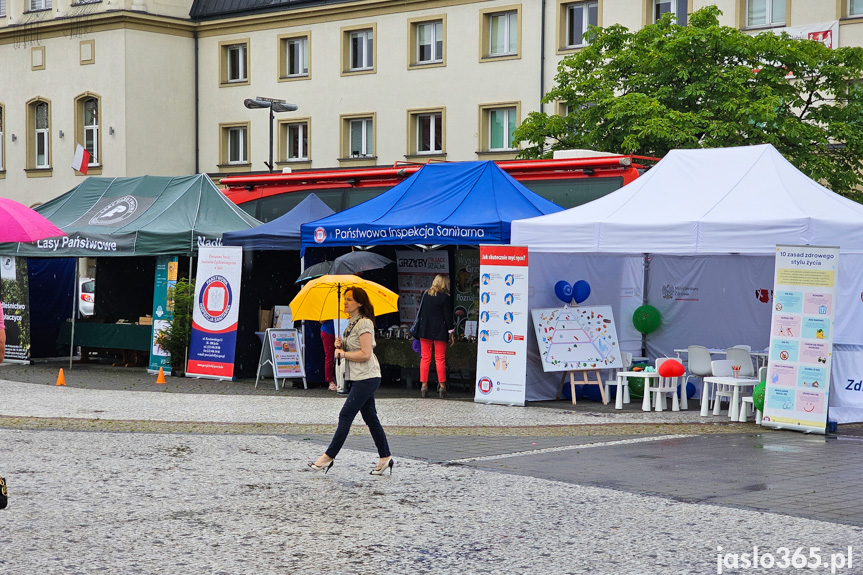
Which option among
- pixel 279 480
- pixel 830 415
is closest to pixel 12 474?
pixel 279 480

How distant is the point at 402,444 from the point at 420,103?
2815 cm

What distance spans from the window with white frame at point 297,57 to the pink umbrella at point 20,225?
25342mm

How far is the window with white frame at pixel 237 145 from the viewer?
43.6 meters

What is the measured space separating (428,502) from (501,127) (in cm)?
2976

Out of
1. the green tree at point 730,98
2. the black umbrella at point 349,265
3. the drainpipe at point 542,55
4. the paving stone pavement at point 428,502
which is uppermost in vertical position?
the drainpipe at point 542,55

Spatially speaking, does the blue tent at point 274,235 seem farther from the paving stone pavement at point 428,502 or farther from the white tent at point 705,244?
the paving stone pavement at point 428,502

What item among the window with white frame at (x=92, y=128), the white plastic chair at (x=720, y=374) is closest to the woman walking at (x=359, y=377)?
the white plastic chair at (x=720, y=374)

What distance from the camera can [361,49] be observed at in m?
40.8

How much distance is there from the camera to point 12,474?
10.2 meters

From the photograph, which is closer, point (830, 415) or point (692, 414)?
point (830, 415)

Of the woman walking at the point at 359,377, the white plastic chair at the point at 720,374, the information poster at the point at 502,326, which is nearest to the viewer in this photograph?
the woman walking at the point at 359,377

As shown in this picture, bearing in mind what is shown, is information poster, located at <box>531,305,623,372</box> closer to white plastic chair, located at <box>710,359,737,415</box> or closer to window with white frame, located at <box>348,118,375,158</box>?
white plastic chair, located at <box>710,359,737,415</box>

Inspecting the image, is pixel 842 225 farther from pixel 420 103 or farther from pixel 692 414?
pixel 420 103

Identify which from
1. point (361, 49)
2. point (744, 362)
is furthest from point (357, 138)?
point (744, 362)
